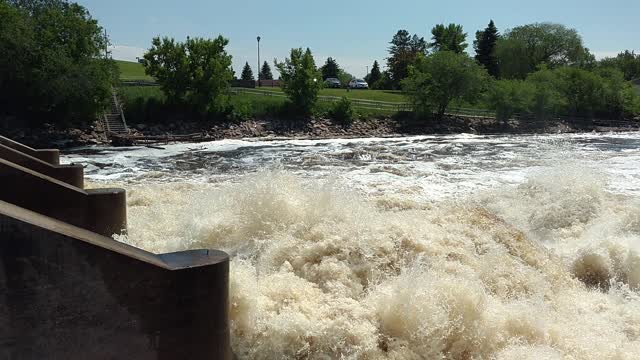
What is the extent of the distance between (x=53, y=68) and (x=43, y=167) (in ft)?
99.2

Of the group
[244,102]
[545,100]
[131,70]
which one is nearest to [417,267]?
[244,102]

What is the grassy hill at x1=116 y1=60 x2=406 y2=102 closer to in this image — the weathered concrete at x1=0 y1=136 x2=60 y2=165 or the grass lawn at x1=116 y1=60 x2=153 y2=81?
the grass lawn at x1=116 y1=60 x2=153 y2=81

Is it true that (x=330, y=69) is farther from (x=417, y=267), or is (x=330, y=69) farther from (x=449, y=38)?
(x=417, y=267)

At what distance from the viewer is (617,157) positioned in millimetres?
32281

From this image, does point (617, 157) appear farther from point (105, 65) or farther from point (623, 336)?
point (105, 65)

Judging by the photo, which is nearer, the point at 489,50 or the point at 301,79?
the point at 301,79

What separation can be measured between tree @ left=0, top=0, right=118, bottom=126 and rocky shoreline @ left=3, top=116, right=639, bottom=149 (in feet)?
6.44

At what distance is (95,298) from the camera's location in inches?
196

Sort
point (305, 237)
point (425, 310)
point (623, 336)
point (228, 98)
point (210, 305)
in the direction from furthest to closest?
point (228, 98) < point (305, 237) < point (623, 336) < point (425, 310) < point (210, 305)

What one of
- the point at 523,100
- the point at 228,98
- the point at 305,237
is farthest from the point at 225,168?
the point at 523,100

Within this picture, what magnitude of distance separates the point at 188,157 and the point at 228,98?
22188mm

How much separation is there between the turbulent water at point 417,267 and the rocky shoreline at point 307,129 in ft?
88.6

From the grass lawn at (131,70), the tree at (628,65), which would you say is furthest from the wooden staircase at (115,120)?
the tree at (628,65)

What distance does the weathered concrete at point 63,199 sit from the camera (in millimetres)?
8969
